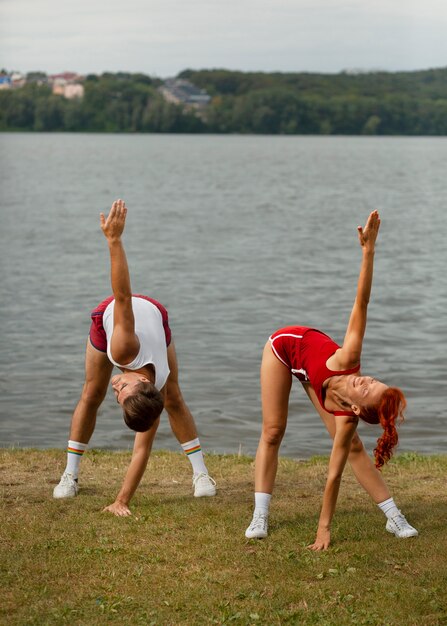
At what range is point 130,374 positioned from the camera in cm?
739

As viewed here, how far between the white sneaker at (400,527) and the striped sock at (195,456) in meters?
1.87

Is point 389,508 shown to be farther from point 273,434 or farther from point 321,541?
point 273,434

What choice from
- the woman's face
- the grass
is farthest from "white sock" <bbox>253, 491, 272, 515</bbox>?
the woman's face

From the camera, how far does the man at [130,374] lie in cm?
719

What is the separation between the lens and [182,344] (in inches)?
773

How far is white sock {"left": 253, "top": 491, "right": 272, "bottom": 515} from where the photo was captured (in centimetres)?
755

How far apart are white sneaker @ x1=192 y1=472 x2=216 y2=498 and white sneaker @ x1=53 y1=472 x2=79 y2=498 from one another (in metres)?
0.96

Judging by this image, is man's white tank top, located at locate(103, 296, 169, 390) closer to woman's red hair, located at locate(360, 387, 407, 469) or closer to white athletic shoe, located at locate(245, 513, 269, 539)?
white athletic shoe, located at locate(245, 513, 269, 539)

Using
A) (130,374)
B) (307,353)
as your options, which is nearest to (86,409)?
(130,374)

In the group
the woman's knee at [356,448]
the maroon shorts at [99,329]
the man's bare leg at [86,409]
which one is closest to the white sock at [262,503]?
the woman's knee at [356,448]

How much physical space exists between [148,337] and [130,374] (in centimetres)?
42

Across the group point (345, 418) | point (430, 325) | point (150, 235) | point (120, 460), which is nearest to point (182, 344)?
point (430, 325)

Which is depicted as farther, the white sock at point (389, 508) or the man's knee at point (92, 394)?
the man's knee at point (92, 394)

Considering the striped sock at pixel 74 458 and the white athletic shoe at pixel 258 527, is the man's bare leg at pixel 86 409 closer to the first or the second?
the striped sock at pixel 74 458
